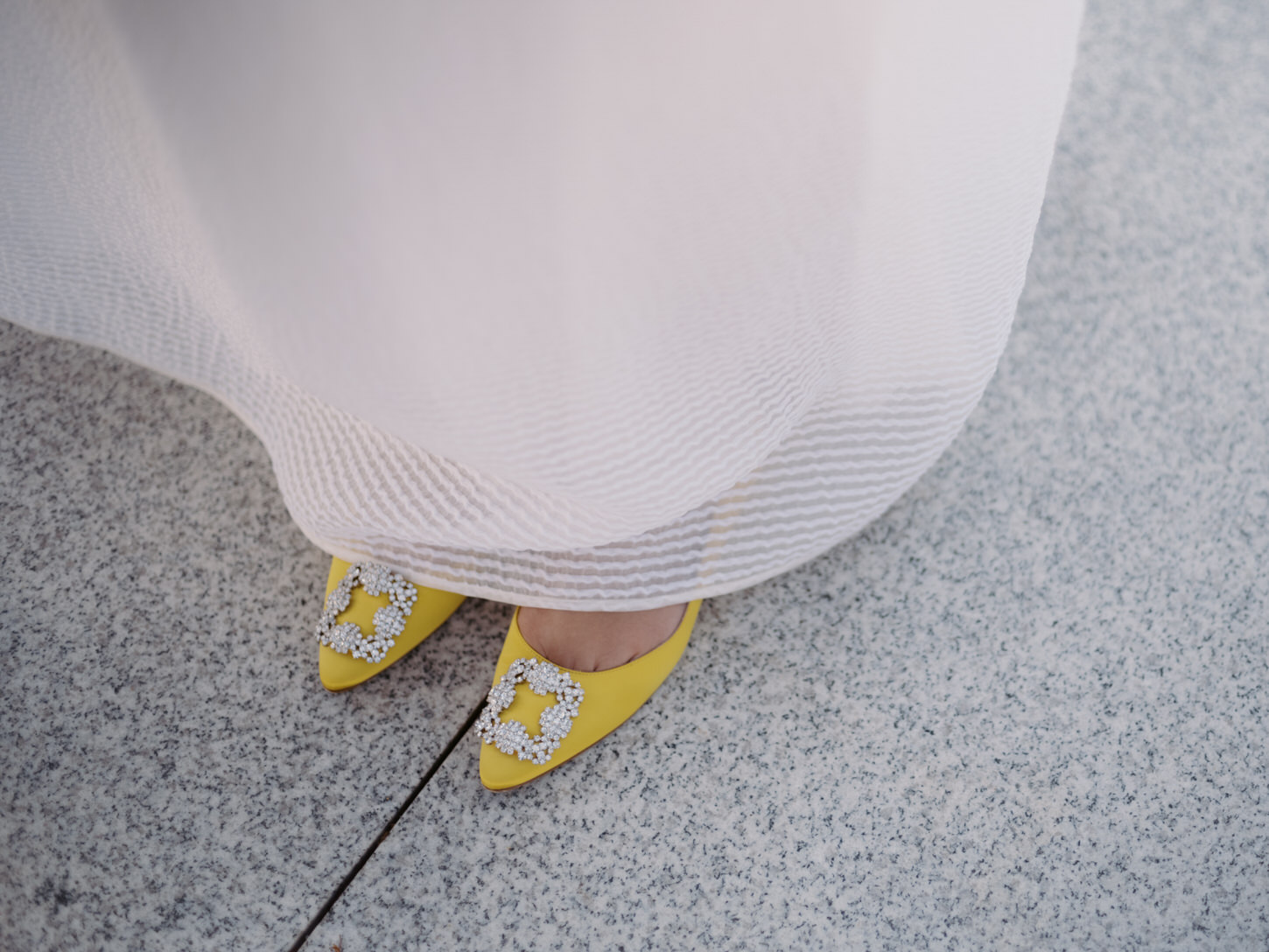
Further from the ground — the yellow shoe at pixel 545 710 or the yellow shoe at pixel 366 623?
the yellow shoe at pixel 366 623

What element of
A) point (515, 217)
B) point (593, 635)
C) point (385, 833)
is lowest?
point (385, 833)

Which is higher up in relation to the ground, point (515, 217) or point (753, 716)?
point (515, 217)

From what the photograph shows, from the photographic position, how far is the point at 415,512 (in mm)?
613

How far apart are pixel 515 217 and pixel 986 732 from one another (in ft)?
2.01

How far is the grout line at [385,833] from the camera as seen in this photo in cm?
71

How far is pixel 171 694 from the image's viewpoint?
0.79 metres

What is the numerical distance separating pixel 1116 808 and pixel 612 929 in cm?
44

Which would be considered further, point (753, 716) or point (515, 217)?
point (753, 716)

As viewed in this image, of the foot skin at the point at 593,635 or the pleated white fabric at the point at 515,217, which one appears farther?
the foot skin at the point at 593,635

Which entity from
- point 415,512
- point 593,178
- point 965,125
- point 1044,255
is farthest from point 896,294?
point 1044,255

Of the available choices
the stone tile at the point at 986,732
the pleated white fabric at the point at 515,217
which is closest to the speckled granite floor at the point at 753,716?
the stone tile at the point at 986,732

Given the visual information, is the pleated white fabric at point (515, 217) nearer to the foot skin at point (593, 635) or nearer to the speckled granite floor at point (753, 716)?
the foot skin at point (593, 635)

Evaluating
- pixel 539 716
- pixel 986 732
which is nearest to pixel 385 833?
pixel 539 716

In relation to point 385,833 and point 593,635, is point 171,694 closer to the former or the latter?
point 385,833
